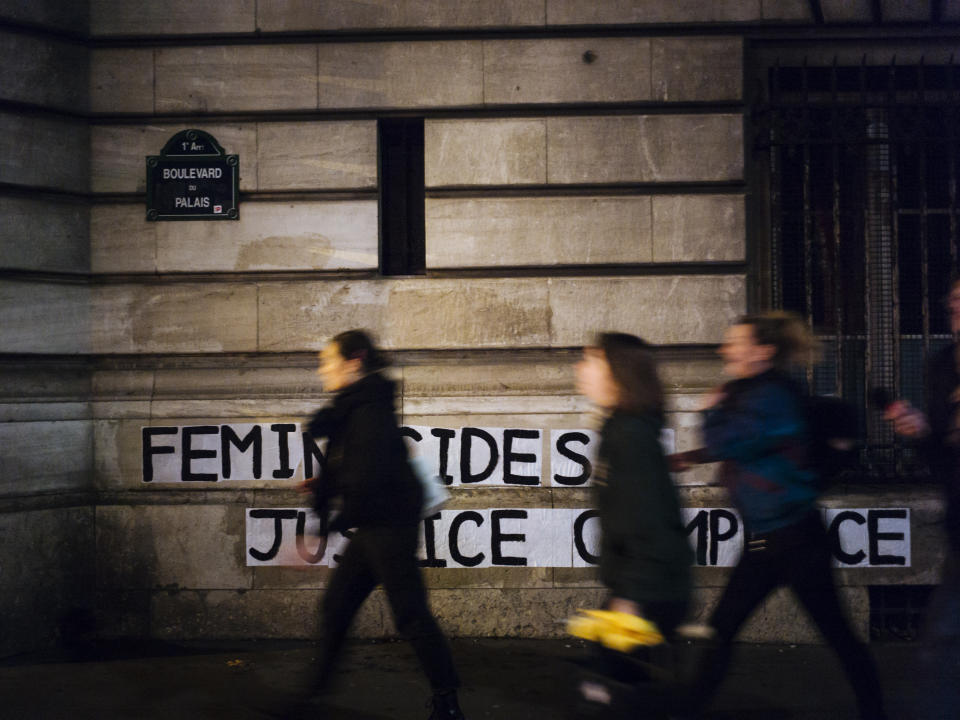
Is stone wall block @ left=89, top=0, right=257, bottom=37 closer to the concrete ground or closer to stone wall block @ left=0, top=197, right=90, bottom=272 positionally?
stone wall block @ left=0, top=197, right=90, bottom=272

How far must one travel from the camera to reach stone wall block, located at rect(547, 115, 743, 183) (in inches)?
266

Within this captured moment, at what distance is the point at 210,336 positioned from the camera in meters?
6.88

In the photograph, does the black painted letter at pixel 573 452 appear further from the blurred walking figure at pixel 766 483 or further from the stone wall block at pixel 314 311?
the blurred walking figure at pixel 766 483

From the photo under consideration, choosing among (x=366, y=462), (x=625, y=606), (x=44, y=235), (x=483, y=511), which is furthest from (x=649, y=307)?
(x=44, y=235)

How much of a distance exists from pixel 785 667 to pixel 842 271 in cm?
280

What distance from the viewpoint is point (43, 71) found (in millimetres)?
6656

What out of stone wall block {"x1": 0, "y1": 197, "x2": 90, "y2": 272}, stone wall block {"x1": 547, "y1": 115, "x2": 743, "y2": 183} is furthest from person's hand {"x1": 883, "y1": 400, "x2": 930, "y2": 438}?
stone wall block {"x1": 0, "y1": 197, "x2": 90, "y2": 272}

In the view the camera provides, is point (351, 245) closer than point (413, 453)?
No

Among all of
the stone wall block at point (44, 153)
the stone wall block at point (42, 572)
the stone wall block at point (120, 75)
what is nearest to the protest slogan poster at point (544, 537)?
the stone wall block at point (42, 572)

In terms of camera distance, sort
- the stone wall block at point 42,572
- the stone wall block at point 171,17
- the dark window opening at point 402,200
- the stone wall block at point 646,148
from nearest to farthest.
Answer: the stone wall block at point 42,572 → the stone wall block at point 646,148 → the stone wall block at point 171,17 → the dark window opening at point 402,200

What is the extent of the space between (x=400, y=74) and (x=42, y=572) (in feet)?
13.6

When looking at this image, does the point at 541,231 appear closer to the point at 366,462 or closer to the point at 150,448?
the point at 366,462

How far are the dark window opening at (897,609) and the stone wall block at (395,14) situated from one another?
4.63 metres

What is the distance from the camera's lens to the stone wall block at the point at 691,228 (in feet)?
22.1
